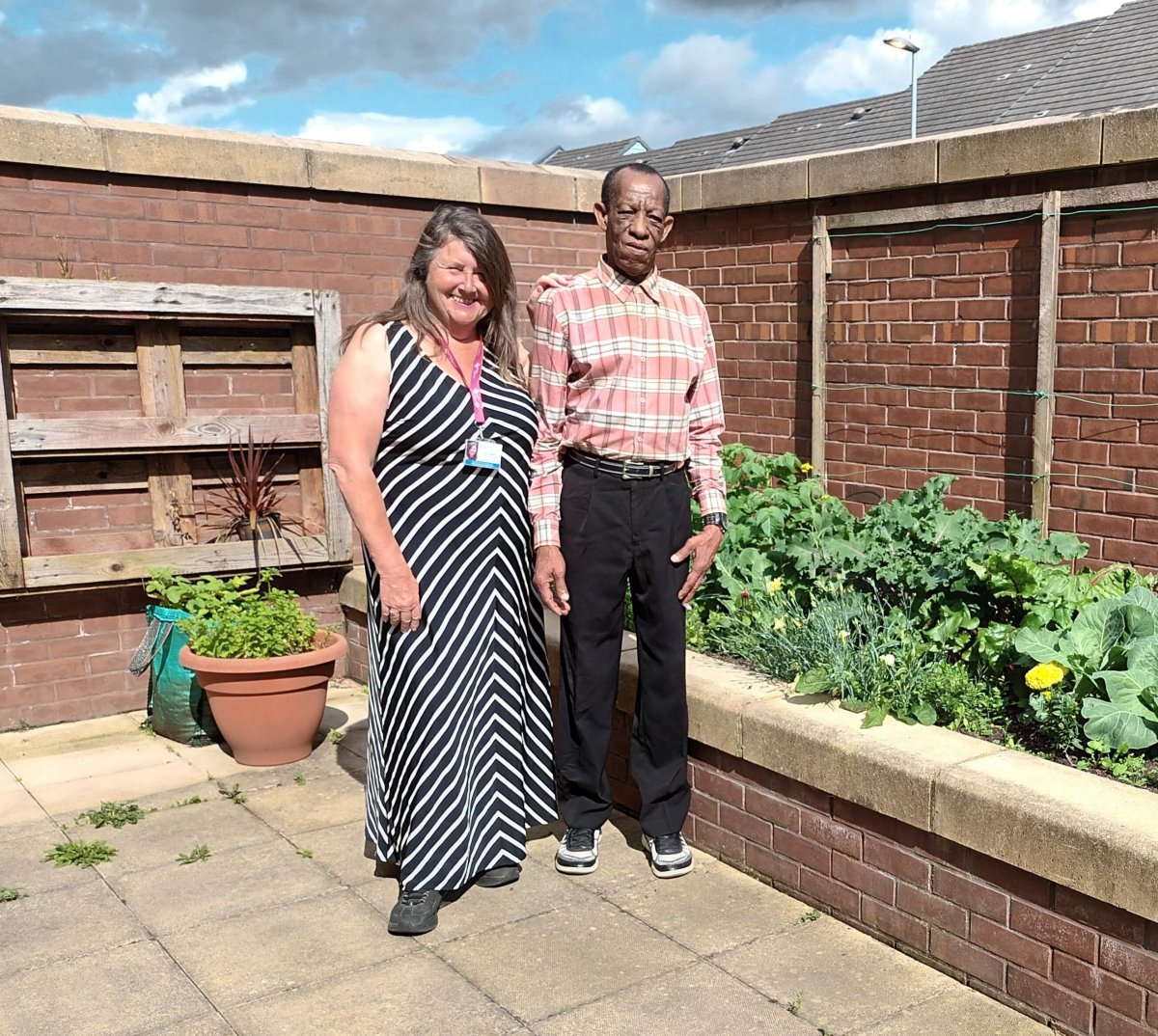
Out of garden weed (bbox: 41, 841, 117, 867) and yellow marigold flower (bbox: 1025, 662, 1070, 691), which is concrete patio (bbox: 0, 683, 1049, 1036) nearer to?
garden weed (bbox: 41, 841, 117, 867)

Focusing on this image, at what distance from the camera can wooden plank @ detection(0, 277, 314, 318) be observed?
4605mm

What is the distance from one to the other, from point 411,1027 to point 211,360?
3398 millimetres

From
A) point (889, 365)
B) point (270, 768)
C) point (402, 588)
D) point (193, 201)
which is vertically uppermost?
point (193, 201)

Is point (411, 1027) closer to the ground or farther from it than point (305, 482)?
closer to the ground

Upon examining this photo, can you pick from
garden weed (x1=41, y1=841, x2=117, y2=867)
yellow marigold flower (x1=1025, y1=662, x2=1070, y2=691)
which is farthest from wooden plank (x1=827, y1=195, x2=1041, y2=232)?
garden weed (x1=41, y1=841, x2=117, y2=867)

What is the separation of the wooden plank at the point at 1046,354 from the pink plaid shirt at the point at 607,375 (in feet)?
6.08

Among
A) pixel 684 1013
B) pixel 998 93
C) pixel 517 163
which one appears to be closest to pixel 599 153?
pixel 998 93

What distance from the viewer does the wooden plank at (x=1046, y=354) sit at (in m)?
4.34

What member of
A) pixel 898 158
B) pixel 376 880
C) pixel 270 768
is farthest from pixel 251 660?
pixel 898 158

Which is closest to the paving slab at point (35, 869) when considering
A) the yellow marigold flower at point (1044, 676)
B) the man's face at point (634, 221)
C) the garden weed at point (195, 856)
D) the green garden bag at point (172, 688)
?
the garden weed at point (195, 856)

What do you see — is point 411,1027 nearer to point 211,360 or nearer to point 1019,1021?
point 1019,1021

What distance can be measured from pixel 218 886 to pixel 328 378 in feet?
8.27

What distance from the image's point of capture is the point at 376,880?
11.5 ft

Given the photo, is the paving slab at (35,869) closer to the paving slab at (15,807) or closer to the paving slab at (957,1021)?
the paving slab at (15,807)
